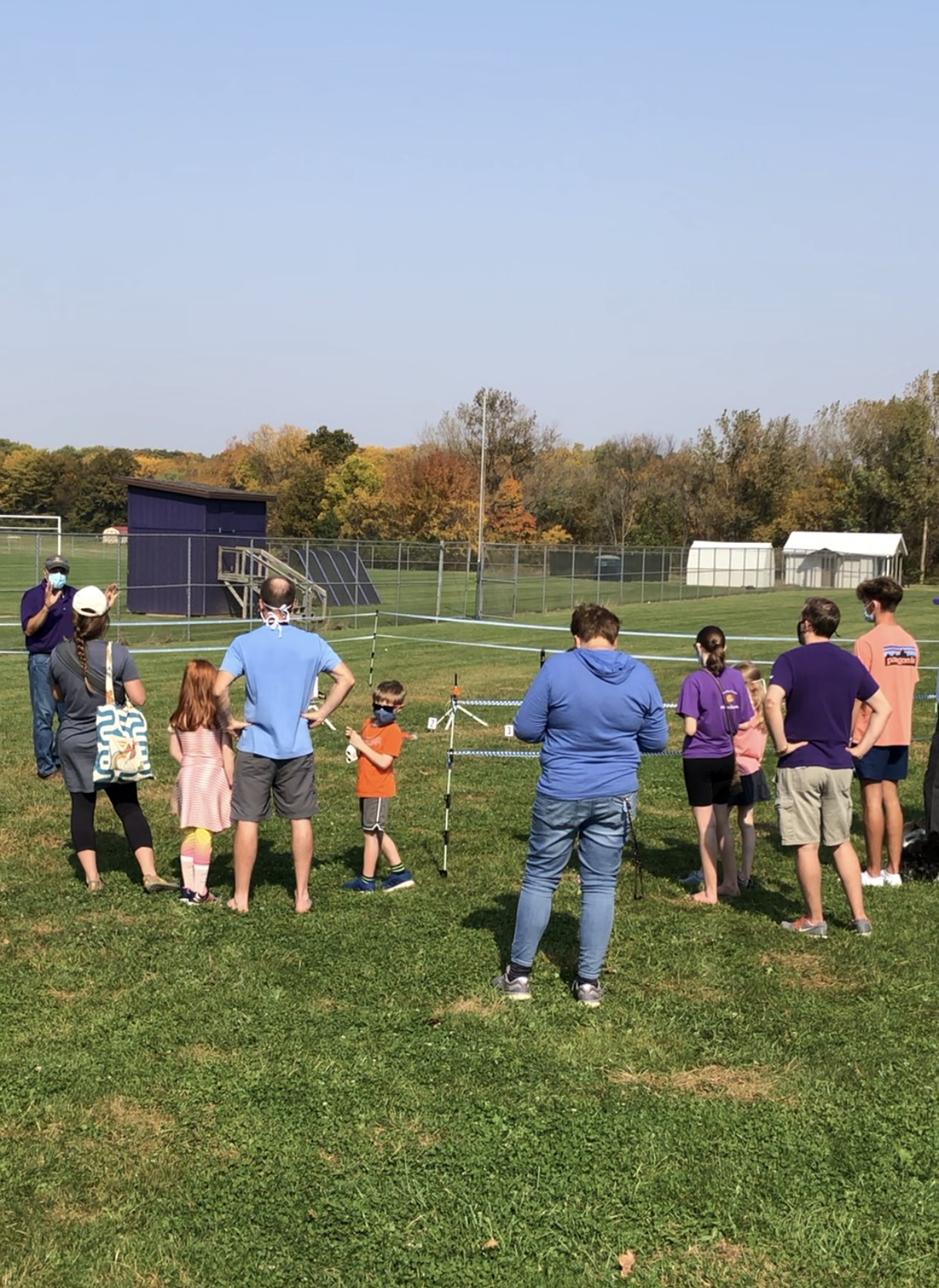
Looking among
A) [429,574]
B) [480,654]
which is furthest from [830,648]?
[429,574]

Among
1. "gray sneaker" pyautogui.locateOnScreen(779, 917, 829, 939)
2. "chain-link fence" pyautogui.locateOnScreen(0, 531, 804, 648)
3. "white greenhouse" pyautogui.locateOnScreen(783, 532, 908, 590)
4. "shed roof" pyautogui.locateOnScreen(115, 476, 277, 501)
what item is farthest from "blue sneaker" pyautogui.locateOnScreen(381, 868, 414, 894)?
"white greenhouse" pyautogui.locateOnScreen(783, 532, 908, 590)

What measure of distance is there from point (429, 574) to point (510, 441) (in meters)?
25.8

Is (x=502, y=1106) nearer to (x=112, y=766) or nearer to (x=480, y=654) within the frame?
(x=112, y=766)

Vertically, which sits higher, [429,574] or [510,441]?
[510,441]

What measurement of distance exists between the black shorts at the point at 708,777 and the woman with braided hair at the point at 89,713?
3272mm

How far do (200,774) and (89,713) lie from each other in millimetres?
767

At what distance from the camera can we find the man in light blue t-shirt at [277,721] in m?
6.57

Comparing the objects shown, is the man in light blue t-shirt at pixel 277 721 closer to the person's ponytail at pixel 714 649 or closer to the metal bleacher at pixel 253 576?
the person's ponytail at pixel 714 649

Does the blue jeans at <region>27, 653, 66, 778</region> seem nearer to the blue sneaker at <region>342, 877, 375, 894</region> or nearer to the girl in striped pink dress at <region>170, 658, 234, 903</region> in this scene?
the girl in striped pink dress at <region>170, 658, 234, 903</region>

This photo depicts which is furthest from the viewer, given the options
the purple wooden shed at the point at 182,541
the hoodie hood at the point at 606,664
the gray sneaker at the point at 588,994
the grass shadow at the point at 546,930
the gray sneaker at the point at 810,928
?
the purple wooden shed at the point at 182,541

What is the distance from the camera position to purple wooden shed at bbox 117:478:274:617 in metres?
33.0

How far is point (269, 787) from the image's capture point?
6730mm

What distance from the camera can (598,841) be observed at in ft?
17.8

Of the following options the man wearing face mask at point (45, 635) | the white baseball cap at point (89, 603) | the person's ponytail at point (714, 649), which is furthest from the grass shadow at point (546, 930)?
the man wearing face mask at point (45, 635)
